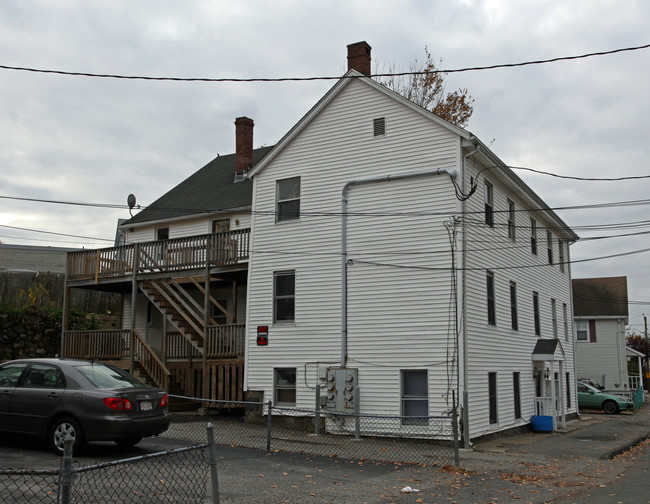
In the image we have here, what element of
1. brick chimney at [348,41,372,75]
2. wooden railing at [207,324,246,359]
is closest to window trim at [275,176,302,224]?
wooden railing at [207,324,246,359]

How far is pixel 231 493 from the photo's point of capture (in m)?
8.60

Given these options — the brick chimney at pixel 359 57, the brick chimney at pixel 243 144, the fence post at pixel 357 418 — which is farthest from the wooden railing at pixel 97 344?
the brick chimney at pixel 359 57

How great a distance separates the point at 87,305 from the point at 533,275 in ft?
65.5

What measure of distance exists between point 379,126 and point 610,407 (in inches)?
824

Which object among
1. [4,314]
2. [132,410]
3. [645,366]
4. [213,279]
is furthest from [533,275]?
[645,366]

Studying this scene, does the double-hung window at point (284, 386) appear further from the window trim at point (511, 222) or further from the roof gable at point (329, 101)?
the window trim at point (511, 222)

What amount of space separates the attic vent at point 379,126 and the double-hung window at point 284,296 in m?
4.68

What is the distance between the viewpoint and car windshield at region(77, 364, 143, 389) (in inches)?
422

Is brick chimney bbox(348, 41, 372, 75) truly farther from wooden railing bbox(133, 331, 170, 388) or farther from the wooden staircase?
wooden railing bbox(133, 331, 170, 388)

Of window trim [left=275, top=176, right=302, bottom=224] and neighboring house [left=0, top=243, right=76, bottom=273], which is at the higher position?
neighboring house [left=0, top=243, right=76, bottom=273]

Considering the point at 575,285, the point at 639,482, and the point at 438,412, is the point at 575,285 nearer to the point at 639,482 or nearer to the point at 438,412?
the point at 438,412

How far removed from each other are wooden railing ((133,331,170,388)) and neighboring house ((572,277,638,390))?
30326 mm

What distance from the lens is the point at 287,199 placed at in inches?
765

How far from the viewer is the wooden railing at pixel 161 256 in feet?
68.3
